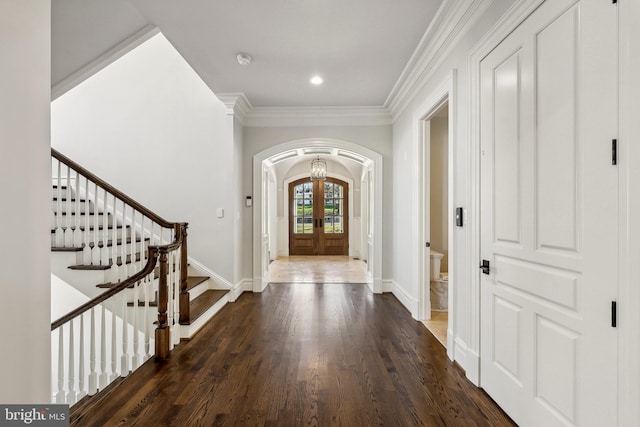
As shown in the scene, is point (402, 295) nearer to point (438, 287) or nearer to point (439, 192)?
point (438, 287)

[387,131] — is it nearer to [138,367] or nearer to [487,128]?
[487,128]

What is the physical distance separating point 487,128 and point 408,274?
2388 mm

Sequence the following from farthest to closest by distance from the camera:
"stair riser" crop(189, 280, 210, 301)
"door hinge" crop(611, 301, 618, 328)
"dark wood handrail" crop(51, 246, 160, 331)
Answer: "stair riser" crop(189, 280, 210, 301) → "dark wood handrail" crop(51, 246, 160, 331) → "door hinge" crop(611, 301, 618, 328)

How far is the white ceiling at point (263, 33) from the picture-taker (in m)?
2.62

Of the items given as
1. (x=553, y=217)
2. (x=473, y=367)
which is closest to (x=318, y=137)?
(x=473, y=367)

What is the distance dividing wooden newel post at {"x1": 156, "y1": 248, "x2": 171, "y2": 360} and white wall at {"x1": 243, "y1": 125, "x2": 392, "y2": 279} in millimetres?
2238

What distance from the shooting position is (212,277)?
4695 mm

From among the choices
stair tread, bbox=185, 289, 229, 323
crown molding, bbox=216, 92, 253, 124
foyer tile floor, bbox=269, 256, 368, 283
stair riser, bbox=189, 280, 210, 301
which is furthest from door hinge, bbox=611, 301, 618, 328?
foyer tile floor, bbox=269, 256, 368, 283

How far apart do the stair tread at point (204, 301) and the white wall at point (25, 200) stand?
2.29 meters

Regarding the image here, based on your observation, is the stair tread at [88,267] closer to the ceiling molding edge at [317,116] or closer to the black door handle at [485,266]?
the ceiling molding edge at [317,116]

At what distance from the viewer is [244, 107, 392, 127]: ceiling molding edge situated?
5004 millimetres

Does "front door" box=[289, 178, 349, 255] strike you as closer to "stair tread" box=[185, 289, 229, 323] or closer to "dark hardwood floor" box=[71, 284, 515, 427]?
"stair tread" box=[185, 289, 229, 323]

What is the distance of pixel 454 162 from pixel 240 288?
3467 mm

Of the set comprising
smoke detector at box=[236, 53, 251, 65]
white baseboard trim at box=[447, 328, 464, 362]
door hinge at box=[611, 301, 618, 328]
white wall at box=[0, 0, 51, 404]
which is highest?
smoke detector at box=[236, 53, 251, 65]
